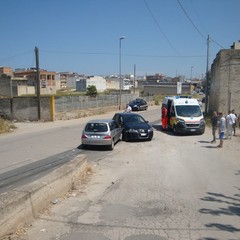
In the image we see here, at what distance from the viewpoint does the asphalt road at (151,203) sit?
7.18m

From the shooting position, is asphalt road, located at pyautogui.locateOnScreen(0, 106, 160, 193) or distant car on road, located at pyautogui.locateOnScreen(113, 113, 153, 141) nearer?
asphalt road, located at pyautogui.locateOnScreen(0, 106, 160, 193)

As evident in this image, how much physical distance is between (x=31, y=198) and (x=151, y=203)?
9.74ft

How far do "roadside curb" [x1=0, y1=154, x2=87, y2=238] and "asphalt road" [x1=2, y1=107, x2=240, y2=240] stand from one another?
0.71 ft

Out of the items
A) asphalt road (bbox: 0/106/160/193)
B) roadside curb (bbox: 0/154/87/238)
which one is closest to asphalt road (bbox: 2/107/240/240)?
roadside curb (bbox: 0/154/87/238)

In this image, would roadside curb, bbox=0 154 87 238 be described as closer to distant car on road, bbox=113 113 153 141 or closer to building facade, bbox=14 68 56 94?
distant car on road, bbox=113 113 153 141

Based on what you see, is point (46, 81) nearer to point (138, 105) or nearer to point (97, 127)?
point (138, 105)

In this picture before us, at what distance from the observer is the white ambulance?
78.6ft

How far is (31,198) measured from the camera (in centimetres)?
780

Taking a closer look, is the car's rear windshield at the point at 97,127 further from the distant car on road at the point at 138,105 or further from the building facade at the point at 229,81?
the distant car on road at the point at 138,105

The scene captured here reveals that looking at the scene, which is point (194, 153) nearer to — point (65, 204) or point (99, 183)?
point (99, 183)

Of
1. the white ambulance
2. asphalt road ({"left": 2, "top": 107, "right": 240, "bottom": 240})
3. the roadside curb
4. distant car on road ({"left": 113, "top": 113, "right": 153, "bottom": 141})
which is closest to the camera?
the roadside curb

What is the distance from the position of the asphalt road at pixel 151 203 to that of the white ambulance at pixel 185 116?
7.32 m

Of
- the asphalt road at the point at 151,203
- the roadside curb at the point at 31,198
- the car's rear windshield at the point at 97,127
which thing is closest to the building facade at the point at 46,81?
the car's rear windshield at the point at 97,127

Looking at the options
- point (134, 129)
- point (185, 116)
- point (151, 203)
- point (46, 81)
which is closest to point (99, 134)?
point (134, 129)
